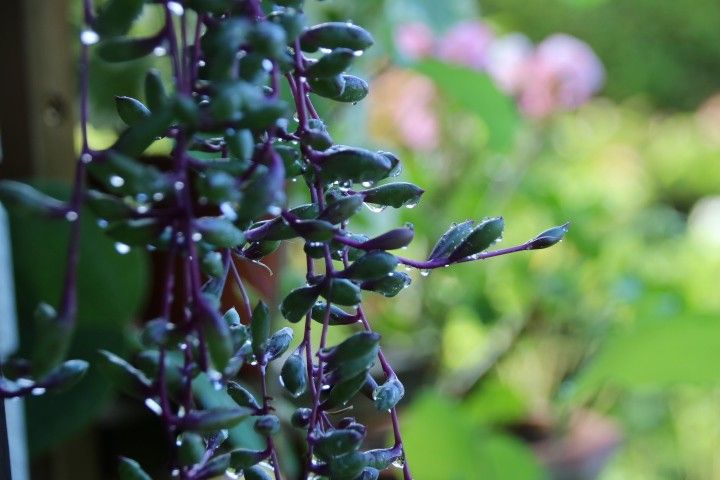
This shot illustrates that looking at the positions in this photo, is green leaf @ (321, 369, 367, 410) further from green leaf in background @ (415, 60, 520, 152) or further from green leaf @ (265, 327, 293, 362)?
green leaf in background @ (415, 60, 520, 152)

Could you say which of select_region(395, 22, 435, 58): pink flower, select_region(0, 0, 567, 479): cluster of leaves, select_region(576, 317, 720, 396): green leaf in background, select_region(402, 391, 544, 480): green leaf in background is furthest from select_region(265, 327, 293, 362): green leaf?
select_region(395, 22, 435, 58): pink flower

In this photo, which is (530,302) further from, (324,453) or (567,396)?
(324,453)

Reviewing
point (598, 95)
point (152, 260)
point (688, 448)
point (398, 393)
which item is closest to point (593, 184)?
point (688, 448)

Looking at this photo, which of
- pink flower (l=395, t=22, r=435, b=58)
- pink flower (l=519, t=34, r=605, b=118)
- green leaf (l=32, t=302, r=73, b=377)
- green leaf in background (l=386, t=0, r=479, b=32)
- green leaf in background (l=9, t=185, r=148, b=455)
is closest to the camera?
green leaf (l=32, t=302, r=73, b=377)

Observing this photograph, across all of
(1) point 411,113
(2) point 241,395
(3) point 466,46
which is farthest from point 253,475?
(1) point 411,113

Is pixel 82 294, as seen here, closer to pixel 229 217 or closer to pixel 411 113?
pixel 229 217

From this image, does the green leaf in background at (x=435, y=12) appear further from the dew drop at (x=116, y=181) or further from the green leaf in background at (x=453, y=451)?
the dew drop at (x=116, y=181)
